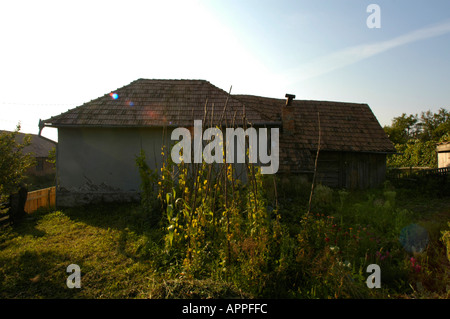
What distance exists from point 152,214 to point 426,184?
1223 cm

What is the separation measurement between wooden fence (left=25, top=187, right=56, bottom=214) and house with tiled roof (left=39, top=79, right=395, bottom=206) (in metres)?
0.76

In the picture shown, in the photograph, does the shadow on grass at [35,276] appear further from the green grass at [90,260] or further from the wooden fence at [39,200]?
the wooden fence at [39,200]

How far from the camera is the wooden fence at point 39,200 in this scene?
8.47 metres

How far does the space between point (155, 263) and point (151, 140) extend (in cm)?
584

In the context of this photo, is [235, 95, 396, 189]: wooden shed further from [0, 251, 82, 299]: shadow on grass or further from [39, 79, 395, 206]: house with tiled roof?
[0, 251, 82, 299]: shadow on grass

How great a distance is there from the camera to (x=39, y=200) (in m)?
8.98

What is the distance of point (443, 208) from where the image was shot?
8.01 meters

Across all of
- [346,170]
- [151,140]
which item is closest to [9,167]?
[151,140]

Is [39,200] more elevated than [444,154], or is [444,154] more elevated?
[444,154]

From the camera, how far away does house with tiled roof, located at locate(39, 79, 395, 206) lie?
8.99 metres

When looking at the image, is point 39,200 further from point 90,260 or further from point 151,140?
point 90,260

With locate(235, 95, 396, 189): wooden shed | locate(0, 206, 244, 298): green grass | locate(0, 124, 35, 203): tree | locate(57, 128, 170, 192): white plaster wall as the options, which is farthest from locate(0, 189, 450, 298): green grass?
locate(235, 95, 396, 189): wooden shed

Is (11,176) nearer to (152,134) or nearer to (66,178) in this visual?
(66,178)
